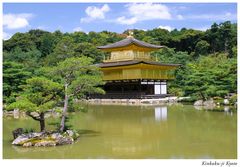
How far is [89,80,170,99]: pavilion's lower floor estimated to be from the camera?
25094mm

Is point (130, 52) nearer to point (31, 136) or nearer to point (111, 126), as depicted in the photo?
point (111, 126)

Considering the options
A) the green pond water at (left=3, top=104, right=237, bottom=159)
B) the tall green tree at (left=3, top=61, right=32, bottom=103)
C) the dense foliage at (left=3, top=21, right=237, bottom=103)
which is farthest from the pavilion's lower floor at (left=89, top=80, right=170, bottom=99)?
the green pond water at (left=3, top=104, right=237, bottom=159)

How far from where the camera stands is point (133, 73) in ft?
84.3

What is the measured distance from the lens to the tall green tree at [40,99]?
8992mm

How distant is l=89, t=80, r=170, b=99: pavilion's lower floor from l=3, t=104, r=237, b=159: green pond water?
37.1ft

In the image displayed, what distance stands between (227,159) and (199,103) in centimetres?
1346

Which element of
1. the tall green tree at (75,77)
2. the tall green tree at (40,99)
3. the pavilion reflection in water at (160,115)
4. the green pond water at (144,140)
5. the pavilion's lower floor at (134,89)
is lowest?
the pavilion reflection in water at (160,115)

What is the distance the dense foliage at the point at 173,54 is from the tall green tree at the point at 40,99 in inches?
233

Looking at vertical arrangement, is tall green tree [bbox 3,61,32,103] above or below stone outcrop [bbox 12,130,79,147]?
above

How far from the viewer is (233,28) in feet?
136

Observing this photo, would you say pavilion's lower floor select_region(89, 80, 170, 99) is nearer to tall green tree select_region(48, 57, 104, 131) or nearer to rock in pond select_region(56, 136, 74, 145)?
tall green tree select_region(48, 57, 104, 131)

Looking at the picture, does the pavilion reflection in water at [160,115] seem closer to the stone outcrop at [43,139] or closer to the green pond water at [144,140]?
the green pond water at [144,140]

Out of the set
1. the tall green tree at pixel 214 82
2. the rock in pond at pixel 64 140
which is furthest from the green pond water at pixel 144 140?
the tall green tree at pixel 214 82

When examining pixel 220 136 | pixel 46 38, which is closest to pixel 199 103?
pixel 220 136
